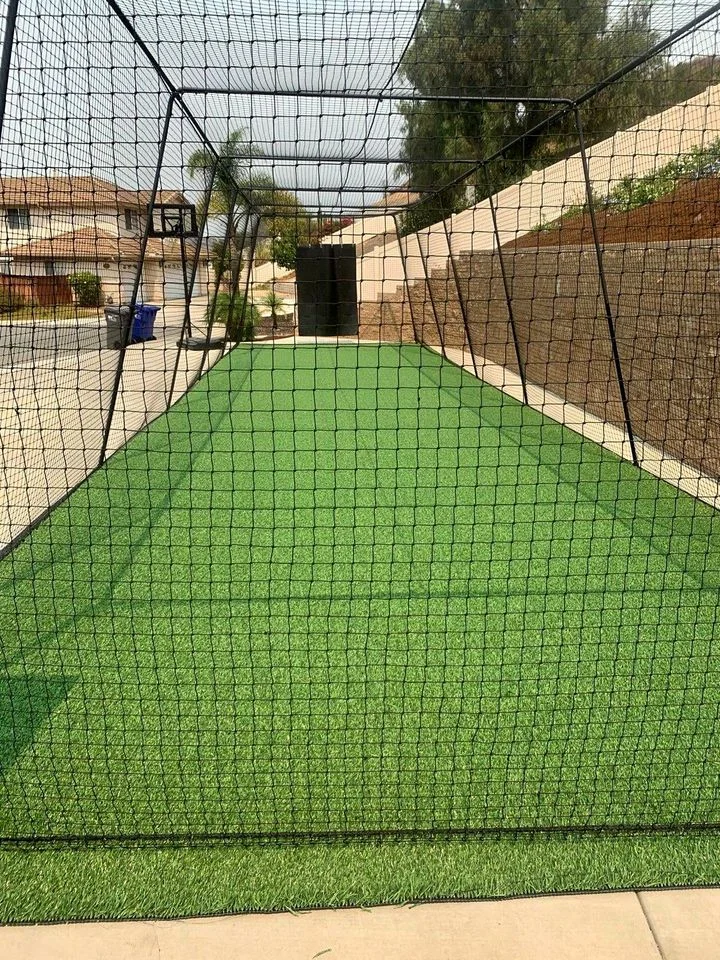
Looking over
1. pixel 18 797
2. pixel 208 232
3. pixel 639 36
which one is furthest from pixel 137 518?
pixel 639 36

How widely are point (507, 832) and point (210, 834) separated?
71 centimetres

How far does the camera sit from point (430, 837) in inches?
64.4

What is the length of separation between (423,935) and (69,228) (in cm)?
358

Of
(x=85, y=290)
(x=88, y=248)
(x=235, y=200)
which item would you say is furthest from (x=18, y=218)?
(x=235, y=200)

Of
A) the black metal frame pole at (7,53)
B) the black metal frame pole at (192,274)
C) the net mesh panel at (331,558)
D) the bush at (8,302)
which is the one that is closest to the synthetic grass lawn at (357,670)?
the net mesh panel at (331,558)

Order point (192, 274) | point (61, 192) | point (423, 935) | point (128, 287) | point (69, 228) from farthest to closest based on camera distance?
1. point (128, 287)
2. point (192, 274)
3. point (69, 228)
4. point (61, 192)
5. point (423, 935)

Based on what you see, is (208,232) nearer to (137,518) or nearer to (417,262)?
(137,518)

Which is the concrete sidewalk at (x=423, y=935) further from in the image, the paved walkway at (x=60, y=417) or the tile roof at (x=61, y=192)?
the tile roof at (x=61, y=192)

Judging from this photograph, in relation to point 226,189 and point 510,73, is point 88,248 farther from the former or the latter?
point 510,73

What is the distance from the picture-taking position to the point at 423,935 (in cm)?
142

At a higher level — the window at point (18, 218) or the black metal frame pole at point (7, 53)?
the black metal frame pole at point (7, 53)

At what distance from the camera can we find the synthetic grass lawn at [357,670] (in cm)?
175

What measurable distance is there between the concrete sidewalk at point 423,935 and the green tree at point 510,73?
98.1 inches

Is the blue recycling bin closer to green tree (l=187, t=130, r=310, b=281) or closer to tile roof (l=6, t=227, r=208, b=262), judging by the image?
tile roof (l=6, t=227, r=208, b=262)
